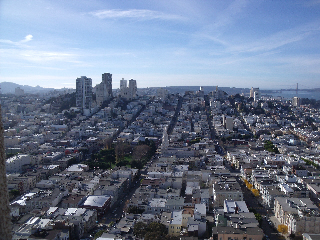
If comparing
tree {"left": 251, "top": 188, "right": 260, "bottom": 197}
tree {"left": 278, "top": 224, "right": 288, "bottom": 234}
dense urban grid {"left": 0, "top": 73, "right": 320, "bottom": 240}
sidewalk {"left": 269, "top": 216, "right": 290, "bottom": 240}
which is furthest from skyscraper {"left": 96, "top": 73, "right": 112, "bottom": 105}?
tree {"left": 278, "top": 224, "right": 288, "bottom": 234}

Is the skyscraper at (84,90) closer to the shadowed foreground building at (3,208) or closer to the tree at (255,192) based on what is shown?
the tree at (255,192)

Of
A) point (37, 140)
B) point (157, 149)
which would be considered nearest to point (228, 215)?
point (157, 149)

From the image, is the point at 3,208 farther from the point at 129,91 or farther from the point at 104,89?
the point at 129,91

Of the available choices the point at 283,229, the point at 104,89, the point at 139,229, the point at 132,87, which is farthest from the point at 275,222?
the point at 132,87

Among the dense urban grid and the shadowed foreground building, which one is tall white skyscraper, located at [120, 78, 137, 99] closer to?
the dense urban grid

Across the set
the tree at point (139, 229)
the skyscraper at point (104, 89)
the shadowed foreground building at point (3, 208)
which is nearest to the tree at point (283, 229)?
the tree at point (139, 229)

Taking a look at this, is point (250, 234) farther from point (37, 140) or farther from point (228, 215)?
point (37, 140)
